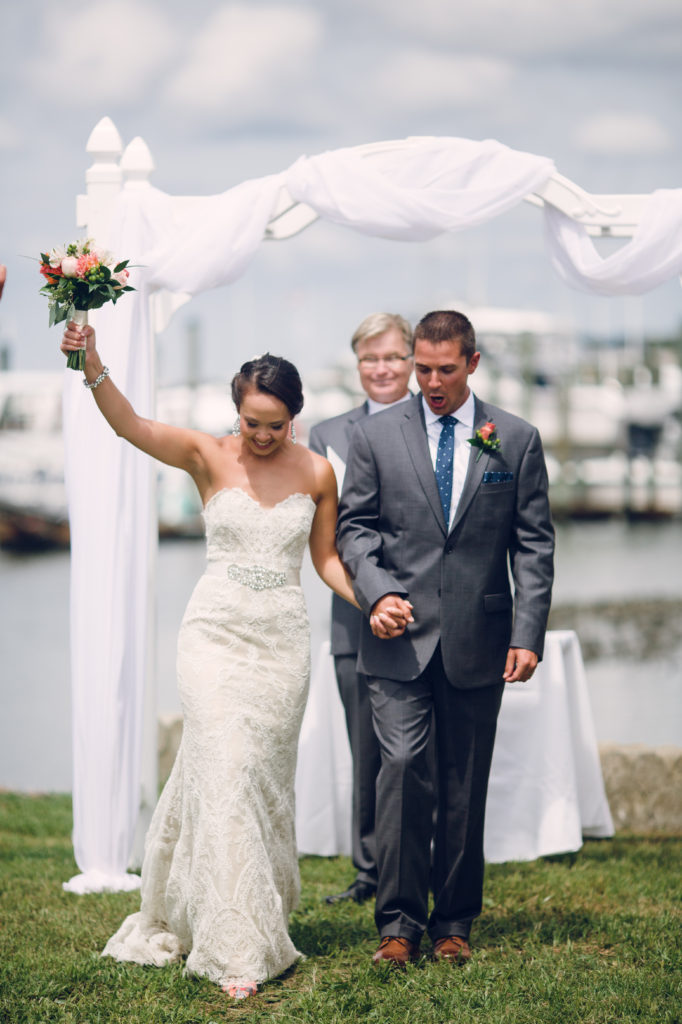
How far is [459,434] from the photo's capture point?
14.9ft

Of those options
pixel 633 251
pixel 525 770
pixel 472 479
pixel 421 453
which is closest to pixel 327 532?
pixel 421 453

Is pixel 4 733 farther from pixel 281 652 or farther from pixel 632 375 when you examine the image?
pixel 632 375

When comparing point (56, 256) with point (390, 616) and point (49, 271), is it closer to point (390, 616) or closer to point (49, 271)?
point (49, 271)

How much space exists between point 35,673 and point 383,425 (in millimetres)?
19634

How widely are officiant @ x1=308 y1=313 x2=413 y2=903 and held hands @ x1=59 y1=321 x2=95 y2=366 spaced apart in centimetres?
127

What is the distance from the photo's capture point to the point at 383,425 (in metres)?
4.56

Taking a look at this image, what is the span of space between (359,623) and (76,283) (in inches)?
71.1

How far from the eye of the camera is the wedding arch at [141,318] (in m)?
5.61

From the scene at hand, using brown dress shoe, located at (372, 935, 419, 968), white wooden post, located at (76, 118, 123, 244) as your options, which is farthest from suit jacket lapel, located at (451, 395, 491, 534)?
white wooden post, located at (76, 118, 123, 244)

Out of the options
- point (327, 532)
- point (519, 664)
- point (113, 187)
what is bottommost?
point (519, 664)

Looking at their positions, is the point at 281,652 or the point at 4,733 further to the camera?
the point at 4,733

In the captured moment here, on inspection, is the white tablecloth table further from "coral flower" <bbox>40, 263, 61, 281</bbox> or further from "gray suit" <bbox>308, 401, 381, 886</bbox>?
"coral flower" <bbox>40, 263, 61, 281</bbox>

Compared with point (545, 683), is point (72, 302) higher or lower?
higher

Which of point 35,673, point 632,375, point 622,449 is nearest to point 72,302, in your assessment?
point 35,673
